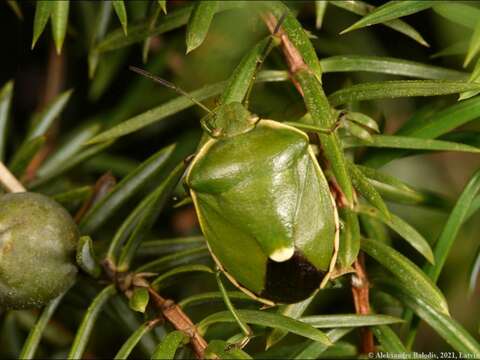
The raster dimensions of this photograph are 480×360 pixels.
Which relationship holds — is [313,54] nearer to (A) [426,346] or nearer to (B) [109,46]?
(B) [109,46]

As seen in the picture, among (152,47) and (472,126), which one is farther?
(152,47)

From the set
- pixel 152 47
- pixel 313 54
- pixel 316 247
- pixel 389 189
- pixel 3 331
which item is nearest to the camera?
pixel 316 247

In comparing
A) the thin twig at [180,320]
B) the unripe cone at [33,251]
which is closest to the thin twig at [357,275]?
the thin twig at [180,320]

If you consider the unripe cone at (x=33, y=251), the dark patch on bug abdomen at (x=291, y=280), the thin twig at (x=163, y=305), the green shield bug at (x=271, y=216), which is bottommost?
the thin twig at (x=163, y=305)

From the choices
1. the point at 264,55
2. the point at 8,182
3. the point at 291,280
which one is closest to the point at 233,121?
the point at 264,55

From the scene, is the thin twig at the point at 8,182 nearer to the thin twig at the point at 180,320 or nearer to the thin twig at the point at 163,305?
the thin twig at the point at 163,305

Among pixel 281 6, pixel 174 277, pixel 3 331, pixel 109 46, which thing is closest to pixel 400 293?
pixel 174 277

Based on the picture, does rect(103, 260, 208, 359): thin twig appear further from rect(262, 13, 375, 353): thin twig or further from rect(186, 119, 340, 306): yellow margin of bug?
rect(262, 13, 375, 353): thin twig
